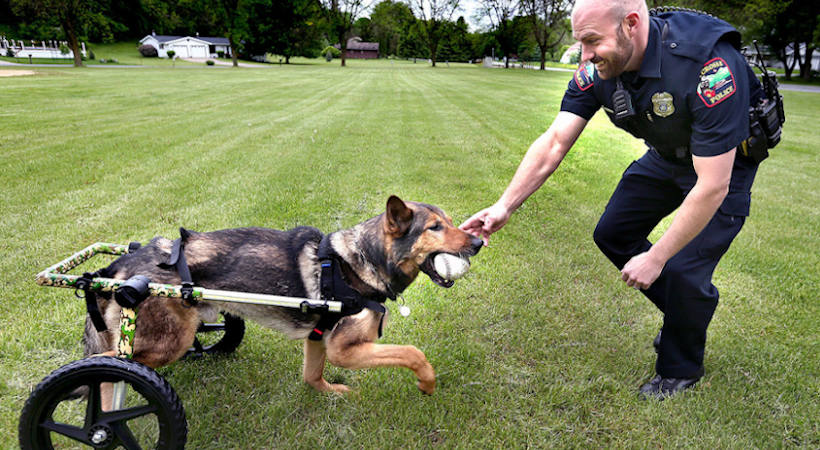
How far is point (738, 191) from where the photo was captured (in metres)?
2.82

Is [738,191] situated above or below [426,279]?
above

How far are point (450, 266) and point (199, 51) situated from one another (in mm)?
83641

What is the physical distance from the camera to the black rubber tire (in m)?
2.21

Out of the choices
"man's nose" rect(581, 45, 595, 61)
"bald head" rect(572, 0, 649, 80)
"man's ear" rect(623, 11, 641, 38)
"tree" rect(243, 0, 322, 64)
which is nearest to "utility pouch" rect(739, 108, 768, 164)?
"bald head" rect(572, 0, 649, 80)

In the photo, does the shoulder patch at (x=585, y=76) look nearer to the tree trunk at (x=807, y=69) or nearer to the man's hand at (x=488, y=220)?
the man's hand at (x=488, y=220)

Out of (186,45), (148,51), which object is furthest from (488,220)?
(186,45)

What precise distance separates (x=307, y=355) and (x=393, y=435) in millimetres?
871

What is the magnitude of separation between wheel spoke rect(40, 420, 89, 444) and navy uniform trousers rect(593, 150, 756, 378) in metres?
3.82

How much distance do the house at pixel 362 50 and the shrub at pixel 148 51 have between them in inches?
1981

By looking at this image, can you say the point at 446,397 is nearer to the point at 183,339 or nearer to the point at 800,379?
the point at 183,339

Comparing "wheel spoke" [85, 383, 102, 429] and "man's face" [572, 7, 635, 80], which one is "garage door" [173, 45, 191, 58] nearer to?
"wheel spoke" [85, 383, 102, 429]

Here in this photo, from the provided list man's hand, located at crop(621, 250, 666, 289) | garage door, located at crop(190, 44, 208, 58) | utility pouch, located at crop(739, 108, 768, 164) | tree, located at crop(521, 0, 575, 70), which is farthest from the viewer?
garage door, located at crop(190, 44, 208, 58)

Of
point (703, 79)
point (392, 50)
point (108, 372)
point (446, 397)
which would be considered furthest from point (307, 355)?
point (392, 50)

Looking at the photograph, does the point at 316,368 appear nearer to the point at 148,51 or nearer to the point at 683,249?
the point at 683,249
